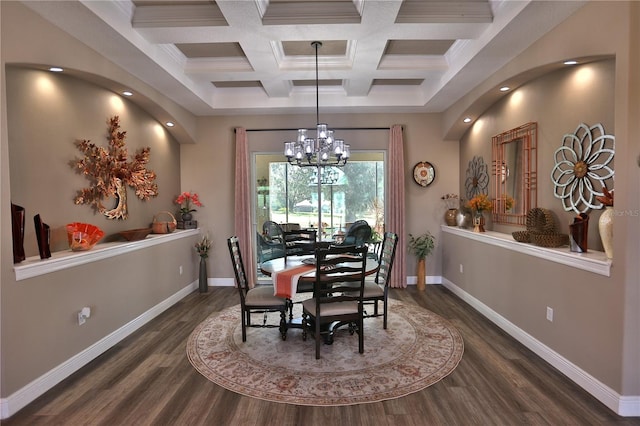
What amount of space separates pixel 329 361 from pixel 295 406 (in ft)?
2.32

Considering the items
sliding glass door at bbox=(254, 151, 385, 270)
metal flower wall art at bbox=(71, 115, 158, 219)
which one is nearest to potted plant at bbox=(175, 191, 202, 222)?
metal flower wall art at bbox=(71, 115, 158, 219)

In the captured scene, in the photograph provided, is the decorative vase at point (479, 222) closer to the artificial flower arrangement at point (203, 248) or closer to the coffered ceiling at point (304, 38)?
the coffered ceiling at point (304, 38)

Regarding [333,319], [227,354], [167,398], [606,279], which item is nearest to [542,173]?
[606,279]

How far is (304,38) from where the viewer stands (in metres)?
3.43

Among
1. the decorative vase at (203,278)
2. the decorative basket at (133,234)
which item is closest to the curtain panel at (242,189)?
the decorative vase at (203,278)

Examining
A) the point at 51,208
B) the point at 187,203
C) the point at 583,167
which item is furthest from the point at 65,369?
the point at 583,167

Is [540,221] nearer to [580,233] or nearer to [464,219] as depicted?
[580,233]

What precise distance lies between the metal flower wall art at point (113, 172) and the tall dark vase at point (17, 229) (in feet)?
2.99

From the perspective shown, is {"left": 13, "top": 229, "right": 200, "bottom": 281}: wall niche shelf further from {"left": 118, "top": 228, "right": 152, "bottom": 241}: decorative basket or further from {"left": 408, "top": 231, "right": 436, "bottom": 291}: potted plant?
{"left": 408, "top": 231, "right": 436, "bottom": 291}: potted plant

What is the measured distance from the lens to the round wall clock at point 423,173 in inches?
234

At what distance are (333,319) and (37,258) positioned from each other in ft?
8.40

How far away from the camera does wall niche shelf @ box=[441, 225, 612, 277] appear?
255 centimetres

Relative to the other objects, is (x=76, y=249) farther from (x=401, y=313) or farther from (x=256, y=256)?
(x=401, y=313)

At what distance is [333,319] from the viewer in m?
3.21
